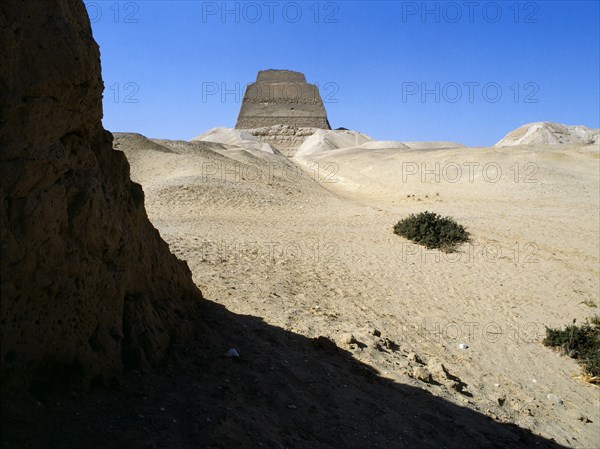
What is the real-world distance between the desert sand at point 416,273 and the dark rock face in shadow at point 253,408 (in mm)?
378

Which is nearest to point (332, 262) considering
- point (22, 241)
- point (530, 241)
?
point (530, 241)

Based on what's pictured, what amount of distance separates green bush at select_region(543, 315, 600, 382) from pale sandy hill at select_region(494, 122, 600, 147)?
49697mm

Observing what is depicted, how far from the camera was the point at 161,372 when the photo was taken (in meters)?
4.17

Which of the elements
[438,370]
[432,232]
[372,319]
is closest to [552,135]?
[432,232]

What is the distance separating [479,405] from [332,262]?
4.78 meters

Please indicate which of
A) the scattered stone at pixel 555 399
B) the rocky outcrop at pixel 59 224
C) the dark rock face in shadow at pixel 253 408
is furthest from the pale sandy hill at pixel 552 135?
the rocky outcrop at pixel 59 224

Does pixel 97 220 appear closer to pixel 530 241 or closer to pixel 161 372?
pixel 161 372

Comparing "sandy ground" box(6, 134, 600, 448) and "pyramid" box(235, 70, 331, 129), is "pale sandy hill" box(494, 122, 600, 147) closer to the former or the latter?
"pyramid" box(235, 70, 331, 129)

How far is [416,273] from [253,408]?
694 cm

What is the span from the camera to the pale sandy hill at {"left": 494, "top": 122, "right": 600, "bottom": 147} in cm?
5495

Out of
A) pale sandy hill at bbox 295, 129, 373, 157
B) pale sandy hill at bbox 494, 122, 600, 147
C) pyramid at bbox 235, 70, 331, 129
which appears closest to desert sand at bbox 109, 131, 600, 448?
pale sandy hill at bbox 494, 122, 600, 147

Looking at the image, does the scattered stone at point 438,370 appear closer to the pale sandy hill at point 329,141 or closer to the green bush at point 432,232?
the green bush at point 432,232

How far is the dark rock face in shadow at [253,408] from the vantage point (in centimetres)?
318

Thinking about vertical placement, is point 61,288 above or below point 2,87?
below
